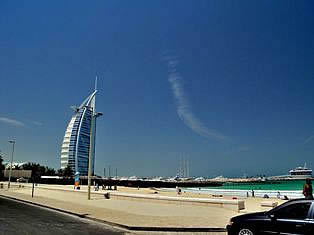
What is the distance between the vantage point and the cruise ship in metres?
165

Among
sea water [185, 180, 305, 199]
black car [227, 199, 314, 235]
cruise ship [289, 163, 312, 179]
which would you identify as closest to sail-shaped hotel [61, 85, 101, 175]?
sea water [185, 180, 305, 199]

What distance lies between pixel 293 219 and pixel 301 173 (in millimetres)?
182005

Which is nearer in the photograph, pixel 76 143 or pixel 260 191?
pixel 260 191

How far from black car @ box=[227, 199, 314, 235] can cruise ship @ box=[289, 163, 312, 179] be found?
572ft

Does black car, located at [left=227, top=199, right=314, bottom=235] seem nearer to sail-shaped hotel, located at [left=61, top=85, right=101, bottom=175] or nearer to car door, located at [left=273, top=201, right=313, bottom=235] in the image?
car door, located at [left=273, top=201, right=313, bottom=235]

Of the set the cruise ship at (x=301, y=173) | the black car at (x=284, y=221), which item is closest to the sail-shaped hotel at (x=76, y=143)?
A: the cruise ship at (x=301, y=173)

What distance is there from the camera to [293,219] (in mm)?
7723

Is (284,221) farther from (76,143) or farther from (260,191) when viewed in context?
(76,143)

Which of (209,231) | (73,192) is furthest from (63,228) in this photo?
(73,192)

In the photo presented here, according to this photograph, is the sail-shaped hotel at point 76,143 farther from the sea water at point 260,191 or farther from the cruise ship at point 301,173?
the cruise ship at point 301,173

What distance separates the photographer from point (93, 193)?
32.3 meters

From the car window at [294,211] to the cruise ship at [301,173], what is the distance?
17466 cm

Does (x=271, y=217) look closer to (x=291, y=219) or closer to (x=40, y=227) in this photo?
(x=291, y=219)

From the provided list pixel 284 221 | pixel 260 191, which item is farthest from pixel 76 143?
pixel 284 221
